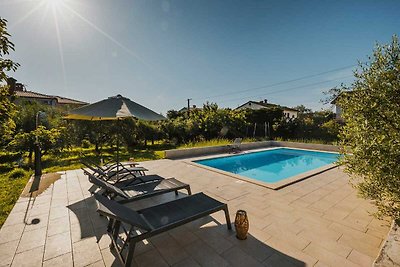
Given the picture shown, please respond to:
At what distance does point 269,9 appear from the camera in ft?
31.3

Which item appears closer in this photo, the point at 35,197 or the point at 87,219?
the point at 87,219

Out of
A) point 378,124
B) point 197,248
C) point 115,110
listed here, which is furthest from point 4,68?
point 378,124

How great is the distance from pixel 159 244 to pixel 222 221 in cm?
134

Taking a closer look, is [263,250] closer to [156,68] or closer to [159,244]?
[159,244]

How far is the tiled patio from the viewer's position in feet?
8.89

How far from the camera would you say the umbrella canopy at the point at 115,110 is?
14.5 feet

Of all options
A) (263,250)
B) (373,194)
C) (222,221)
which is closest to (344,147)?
(373,194)

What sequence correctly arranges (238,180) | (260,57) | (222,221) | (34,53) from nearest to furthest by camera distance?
(222,221)
(238,180)
(34,53)
(260,57)

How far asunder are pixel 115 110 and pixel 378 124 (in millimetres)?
5119

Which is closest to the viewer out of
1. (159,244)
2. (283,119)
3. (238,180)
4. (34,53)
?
(159,244)

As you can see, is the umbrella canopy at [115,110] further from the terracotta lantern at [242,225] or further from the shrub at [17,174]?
the shrub at [17,174]

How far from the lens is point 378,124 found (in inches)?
106

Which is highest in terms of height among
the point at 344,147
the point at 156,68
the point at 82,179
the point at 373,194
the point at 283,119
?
the point at 156,68

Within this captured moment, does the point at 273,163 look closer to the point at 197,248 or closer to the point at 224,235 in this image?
the point at 224,235
